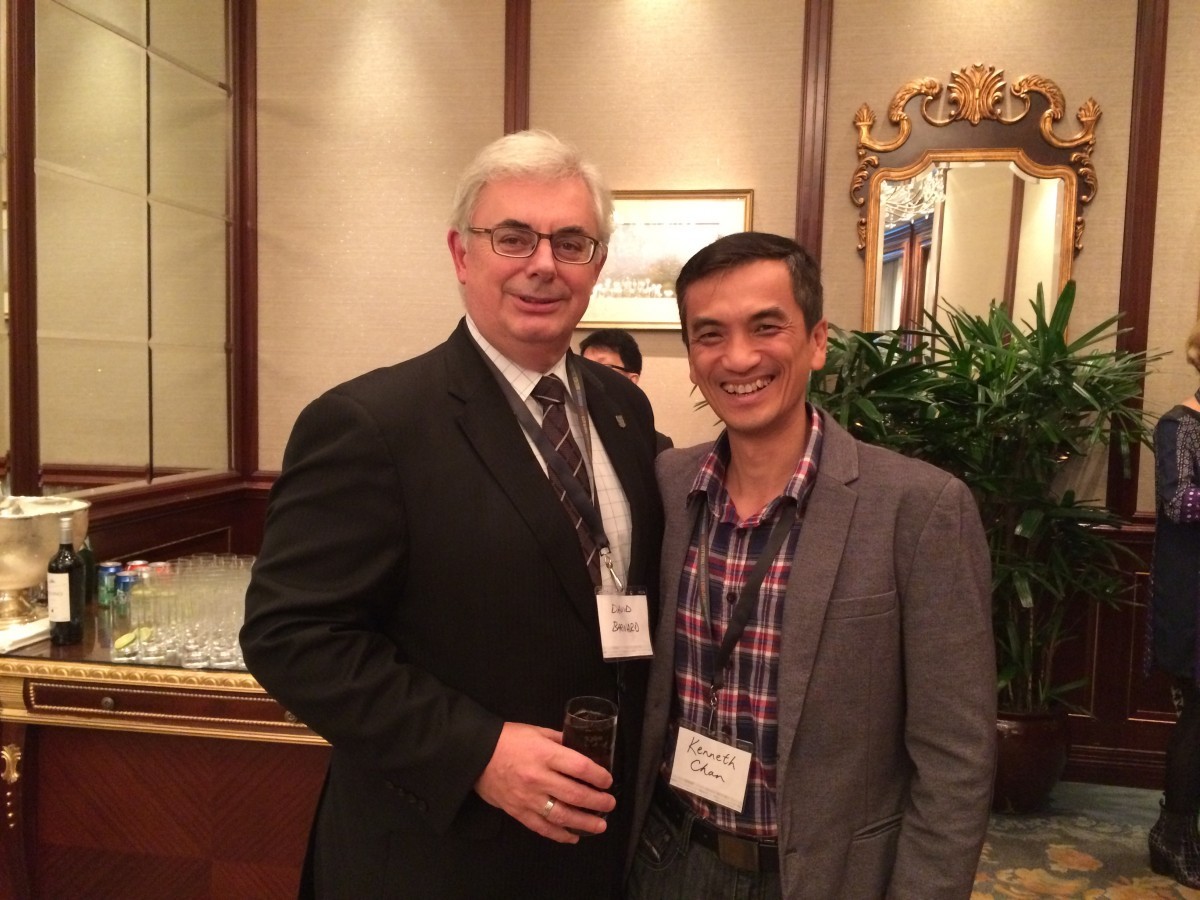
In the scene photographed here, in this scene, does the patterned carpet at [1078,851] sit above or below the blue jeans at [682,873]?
below

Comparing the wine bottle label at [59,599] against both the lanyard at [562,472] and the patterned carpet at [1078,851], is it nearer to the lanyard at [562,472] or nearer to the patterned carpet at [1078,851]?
the lanyard at [562,472]

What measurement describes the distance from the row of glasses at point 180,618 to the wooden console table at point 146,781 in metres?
0.07

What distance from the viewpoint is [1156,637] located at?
9.54 feet

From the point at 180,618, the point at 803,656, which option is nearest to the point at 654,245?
the point at 180,618

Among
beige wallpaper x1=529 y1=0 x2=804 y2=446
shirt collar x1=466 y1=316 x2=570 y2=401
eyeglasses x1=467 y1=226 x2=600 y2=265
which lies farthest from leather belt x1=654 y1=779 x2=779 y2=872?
beige wallpaper x1=529 y1=0 x2=804 y2=446

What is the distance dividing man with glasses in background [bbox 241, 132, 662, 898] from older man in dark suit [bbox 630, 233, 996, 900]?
0.11m

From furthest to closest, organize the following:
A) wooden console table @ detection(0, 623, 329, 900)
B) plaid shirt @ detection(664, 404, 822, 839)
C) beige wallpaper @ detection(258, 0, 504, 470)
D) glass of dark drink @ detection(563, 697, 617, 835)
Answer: beige wallpaper @ detection(258, 0, 504, 470) → wooden console table @ detection(0, 623, 329, 900) → plaid shirt @ detection(664, 404, 822, 839) → glass of dark drink @ detection(563, 697, 617, 835)

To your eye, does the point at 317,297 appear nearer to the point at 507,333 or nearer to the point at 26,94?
the point at 26,94

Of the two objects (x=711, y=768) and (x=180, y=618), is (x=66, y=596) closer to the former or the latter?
(x=180, y=618)

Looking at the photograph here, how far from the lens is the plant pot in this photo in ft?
10.8

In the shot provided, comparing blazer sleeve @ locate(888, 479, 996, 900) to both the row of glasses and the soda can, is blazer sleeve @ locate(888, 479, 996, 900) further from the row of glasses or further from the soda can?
the soda can

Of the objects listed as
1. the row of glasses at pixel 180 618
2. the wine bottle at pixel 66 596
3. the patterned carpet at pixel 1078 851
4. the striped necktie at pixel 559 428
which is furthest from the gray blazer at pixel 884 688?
the wine bottle at pixel 66 596

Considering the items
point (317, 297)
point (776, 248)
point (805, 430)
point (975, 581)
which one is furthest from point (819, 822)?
point (317, 297)

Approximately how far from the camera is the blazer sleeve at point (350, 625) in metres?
1.15
